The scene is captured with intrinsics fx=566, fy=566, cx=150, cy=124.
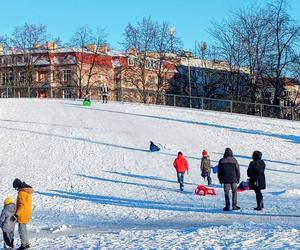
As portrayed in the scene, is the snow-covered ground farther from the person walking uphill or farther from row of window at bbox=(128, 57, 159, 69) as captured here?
row of window at bbox=(128, 57, 159, 69)

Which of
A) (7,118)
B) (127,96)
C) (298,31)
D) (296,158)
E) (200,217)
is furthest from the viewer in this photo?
(127,96)

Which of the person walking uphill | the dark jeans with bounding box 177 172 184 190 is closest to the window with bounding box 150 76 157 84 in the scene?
the dark jeans with bounding box 177 172 184 190

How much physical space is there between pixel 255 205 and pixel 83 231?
571cm

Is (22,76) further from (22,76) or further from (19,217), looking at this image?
(19,217)

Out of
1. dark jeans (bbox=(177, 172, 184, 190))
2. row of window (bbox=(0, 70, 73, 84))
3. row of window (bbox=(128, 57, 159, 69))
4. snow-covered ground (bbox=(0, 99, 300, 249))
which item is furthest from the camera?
row of window (bbox=(0, 70, 73, 84))

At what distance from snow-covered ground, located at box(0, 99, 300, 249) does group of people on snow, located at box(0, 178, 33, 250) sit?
49 centimetres

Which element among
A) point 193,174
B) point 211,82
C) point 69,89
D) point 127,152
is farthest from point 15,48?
point 193,174

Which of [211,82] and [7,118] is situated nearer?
[7,118]

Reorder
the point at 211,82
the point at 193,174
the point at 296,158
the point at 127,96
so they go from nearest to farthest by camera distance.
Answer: the point at 193,174 → the point at 296,158 → the point at 127,96 → the point at 211,82

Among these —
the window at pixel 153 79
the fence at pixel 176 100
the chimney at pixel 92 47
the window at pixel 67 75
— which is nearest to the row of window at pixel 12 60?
the fence at pixel 176 100

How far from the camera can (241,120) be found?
136ft

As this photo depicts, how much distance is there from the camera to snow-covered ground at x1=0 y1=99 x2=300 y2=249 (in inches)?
467

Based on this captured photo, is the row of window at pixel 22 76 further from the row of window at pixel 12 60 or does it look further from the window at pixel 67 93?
the window at pixel 67 93

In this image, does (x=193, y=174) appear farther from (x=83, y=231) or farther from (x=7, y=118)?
(x=7, y=118)
